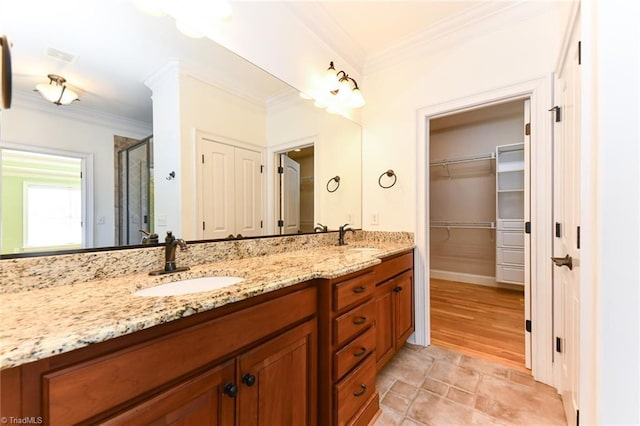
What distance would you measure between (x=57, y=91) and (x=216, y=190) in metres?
0.71

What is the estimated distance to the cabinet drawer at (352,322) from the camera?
1154mm

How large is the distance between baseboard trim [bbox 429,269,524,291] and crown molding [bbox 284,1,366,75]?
11.0 feet

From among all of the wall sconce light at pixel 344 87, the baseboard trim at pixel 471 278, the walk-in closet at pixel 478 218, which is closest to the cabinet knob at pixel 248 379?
the wall sconce light at pixel 344 87

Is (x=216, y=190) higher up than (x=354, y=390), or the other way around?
(x=216, y=190)

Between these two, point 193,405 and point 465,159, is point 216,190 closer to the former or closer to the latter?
point 193,405

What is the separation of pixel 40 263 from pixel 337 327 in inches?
43.5

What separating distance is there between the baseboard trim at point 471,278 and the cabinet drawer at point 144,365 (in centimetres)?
392

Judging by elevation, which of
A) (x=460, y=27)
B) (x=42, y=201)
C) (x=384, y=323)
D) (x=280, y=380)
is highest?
(x=460, y=27)

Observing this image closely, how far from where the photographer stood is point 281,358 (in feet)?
3.13

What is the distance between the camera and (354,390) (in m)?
1.25

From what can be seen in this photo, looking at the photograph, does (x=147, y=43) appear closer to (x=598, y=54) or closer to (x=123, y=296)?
(x=123, y=296)

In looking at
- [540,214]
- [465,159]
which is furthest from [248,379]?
[465,159]

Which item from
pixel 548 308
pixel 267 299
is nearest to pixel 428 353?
pixel 548 308

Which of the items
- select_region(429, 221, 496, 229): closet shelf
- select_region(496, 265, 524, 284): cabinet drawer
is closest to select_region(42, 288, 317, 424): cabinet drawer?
Answer: select_region(496, 265, 524, 284): cabinet drawer
